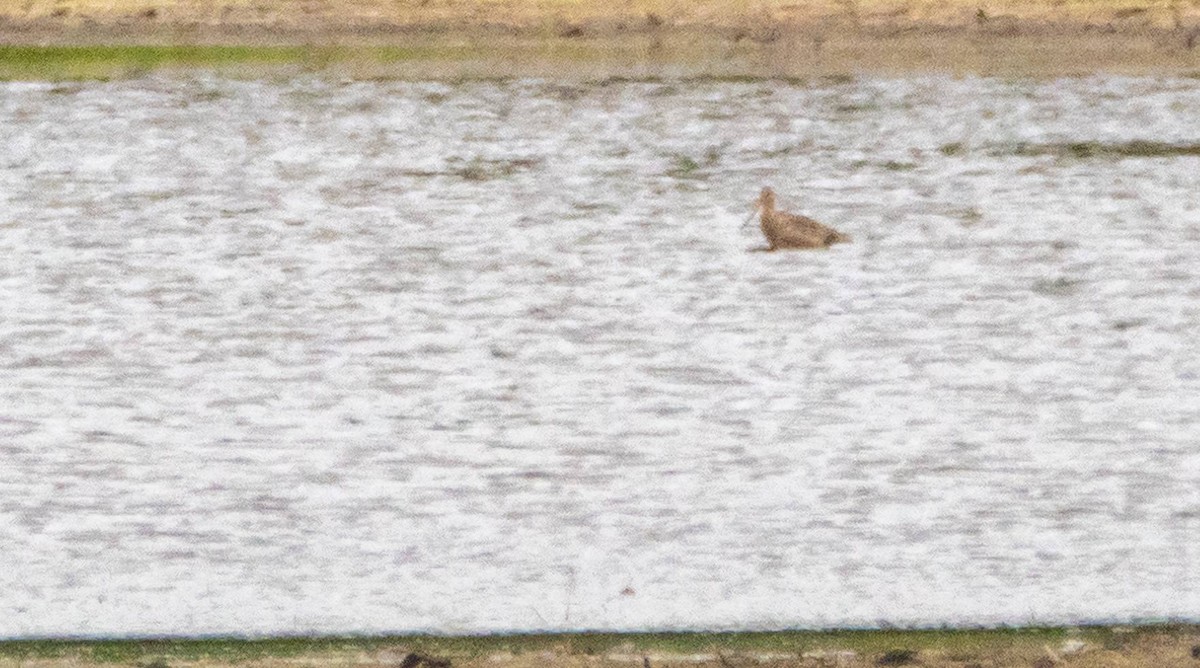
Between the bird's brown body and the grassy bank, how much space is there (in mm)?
514

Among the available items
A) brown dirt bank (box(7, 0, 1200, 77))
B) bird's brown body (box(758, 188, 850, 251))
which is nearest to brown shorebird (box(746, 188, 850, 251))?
bird's brown body (box(758, 188, 850, 251))

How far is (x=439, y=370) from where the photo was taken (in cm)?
102

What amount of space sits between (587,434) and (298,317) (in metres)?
0.37

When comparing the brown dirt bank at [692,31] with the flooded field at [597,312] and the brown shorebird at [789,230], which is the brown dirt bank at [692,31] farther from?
the brown shorebird at [789,230]

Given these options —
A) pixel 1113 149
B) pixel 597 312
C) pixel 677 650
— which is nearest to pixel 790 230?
pixel 597 312

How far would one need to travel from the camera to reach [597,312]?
1.01 m

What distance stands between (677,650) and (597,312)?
0.47 m

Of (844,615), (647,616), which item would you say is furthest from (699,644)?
(844,615)

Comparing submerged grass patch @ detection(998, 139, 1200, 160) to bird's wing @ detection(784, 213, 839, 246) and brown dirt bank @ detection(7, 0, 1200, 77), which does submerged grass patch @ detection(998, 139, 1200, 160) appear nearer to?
brown dirt bank @ detection(7, 0, 1200, 77)

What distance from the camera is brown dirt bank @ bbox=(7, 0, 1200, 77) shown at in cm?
96

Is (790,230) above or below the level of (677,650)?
above

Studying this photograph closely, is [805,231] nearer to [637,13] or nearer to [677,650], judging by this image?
[637,13]

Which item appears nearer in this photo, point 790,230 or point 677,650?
point 790,230

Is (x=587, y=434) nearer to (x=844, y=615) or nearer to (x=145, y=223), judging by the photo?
(x=844, y=615)
